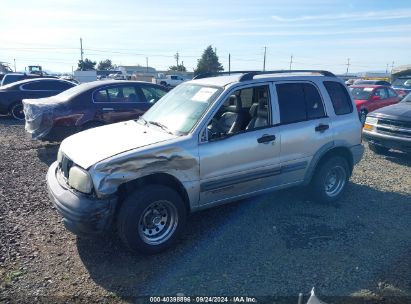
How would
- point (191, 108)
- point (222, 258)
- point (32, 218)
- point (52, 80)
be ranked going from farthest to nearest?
1. point (52, 80)
2. point (32, 218)
3. point (191, 108)
4. point (222, 258)

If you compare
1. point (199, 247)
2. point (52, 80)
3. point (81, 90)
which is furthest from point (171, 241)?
point (52, 80)

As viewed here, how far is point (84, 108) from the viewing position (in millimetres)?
7781

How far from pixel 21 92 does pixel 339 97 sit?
439 inches

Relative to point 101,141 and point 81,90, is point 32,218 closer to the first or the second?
point 101,141

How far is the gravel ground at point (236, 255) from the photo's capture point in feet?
10.9

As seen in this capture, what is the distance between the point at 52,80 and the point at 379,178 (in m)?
11.1

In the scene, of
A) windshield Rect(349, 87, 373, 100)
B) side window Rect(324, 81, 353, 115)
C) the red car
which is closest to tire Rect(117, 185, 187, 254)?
side window Rect(324, 81, 353, 115)

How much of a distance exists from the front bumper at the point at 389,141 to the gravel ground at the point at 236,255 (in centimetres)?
229

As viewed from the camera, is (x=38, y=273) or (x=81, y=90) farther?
(x=81, y=90)

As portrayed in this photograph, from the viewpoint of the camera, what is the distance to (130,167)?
355 cm

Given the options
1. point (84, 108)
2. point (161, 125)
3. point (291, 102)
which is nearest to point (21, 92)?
point (84, 108)

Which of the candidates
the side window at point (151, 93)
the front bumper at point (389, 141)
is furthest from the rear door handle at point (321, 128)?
the side window at point (151, 93)

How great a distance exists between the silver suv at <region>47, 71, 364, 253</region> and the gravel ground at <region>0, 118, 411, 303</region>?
403 millimetres

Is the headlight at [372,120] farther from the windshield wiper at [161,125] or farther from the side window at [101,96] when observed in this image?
the side window at [101,96]
